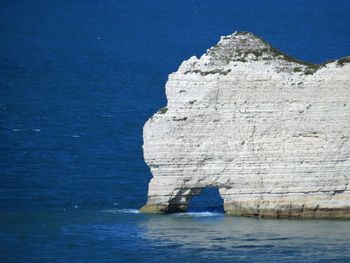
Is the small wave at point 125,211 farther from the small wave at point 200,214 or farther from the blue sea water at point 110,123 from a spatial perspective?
the small wave at point 200,214

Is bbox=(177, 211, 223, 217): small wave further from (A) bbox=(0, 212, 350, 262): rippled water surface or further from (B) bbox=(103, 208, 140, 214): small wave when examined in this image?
(B) bbox=(103, 208, 140, 214): small wave

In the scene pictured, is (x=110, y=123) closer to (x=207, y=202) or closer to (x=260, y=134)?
(x=207, y=202)

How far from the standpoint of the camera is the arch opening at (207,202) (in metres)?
73.4

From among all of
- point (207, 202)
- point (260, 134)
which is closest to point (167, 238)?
point (260, 134)

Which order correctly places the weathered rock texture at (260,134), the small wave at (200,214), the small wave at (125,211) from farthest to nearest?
the small wave at (125,211) < the small wave at (200,214) < the weathered rock texture at (260,134)

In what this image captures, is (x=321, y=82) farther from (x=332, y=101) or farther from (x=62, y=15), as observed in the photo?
(x=62, y=15)

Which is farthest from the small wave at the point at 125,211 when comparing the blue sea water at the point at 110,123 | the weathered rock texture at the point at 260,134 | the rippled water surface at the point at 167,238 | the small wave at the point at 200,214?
the weathered rock texture at the point at 260,134

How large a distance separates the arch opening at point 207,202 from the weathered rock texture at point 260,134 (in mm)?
2763

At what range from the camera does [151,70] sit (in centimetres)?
12050

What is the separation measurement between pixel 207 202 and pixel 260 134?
687cm

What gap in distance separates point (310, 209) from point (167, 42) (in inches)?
2729

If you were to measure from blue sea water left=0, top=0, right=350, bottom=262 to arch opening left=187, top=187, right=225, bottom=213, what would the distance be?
63 centimetres

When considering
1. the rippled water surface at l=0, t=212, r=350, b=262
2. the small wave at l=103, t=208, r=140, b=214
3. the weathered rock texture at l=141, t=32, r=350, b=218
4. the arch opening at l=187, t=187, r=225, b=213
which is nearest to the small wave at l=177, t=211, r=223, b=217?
the rippled water surface at l=0, t=212, r=350, b=262

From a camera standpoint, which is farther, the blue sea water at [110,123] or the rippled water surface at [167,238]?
the blue sea water at [110,123]
